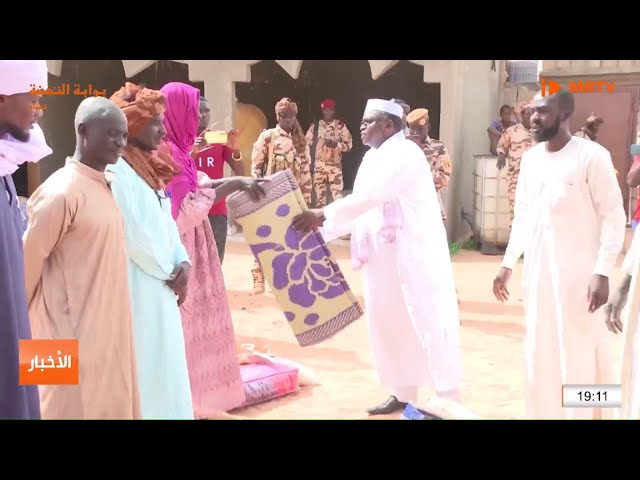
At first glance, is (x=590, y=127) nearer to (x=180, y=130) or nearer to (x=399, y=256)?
(x=399, y=256)

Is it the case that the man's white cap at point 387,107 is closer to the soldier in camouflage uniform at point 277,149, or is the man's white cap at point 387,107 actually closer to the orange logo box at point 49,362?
the orange logo box at point 49,362

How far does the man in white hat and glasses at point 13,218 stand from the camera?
358 cm

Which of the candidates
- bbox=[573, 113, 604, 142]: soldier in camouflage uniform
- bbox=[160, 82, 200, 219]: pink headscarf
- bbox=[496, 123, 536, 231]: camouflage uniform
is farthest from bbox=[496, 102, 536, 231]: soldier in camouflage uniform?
bbox=[160, 82, 200, 219]: pink headscarf

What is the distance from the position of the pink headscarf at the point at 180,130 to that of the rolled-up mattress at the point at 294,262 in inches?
11.9

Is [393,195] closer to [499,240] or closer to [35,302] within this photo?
[35,302]

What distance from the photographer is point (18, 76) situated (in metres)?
3.64

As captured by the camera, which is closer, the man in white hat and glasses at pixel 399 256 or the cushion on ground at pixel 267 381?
the man in white hat and glasses at pixel 399 256

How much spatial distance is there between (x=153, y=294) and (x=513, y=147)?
731cm

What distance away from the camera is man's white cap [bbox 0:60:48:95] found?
362 cm

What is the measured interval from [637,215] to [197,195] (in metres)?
3.72

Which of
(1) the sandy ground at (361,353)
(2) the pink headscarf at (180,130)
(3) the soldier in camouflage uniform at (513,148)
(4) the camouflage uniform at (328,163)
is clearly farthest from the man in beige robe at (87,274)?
(4) the camouflage uniform at (328,163)

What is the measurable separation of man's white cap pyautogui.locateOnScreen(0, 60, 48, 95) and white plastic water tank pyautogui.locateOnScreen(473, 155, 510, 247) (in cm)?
795

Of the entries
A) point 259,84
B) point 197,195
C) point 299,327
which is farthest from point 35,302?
point 259,84
